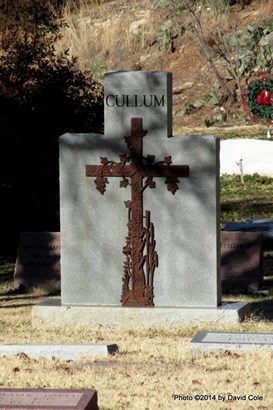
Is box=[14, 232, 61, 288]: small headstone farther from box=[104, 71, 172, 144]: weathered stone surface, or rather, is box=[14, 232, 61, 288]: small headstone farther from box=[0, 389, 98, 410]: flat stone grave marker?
box=[0, 389, 98, 410]: flat stone grave marker

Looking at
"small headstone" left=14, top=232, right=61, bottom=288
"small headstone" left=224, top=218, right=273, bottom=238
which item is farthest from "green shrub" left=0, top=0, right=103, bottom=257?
"small headstone" left=14, top=232, right=61, bottom=288

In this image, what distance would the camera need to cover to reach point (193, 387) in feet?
28.6

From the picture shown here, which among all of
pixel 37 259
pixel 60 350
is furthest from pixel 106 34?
pixel 60 350

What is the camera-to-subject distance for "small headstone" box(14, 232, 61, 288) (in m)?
16.5

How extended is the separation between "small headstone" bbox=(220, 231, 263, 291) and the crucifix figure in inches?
129

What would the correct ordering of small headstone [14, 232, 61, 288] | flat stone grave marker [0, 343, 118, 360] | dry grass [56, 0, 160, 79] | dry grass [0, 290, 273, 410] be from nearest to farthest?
dry grass [0, 290, 273, 410] < flat stone grave marker [0, 343, 118, 360] < small headstone [14, 232, 61, 288] < dry grass [56, 0, 160, 79]

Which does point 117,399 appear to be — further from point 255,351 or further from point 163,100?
point 163,100

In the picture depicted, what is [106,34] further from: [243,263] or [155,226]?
[155,226]

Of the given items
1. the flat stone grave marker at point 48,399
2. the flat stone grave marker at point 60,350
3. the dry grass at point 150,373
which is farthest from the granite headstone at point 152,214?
the flat stone grave marker at point 48,399

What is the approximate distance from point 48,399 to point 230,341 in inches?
121

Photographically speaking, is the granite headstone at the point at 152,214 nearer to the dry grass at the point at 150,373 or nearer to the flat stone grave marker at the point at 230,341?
the dry grass at the point at 150,373

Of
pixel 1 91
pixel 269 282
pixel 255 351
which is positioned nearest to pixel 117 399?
pixel 255 351

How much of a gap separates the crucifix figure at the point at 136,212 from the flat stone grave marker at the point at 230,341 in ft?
6.67

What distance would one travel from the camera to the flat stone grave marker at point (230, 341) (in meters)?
10.1
